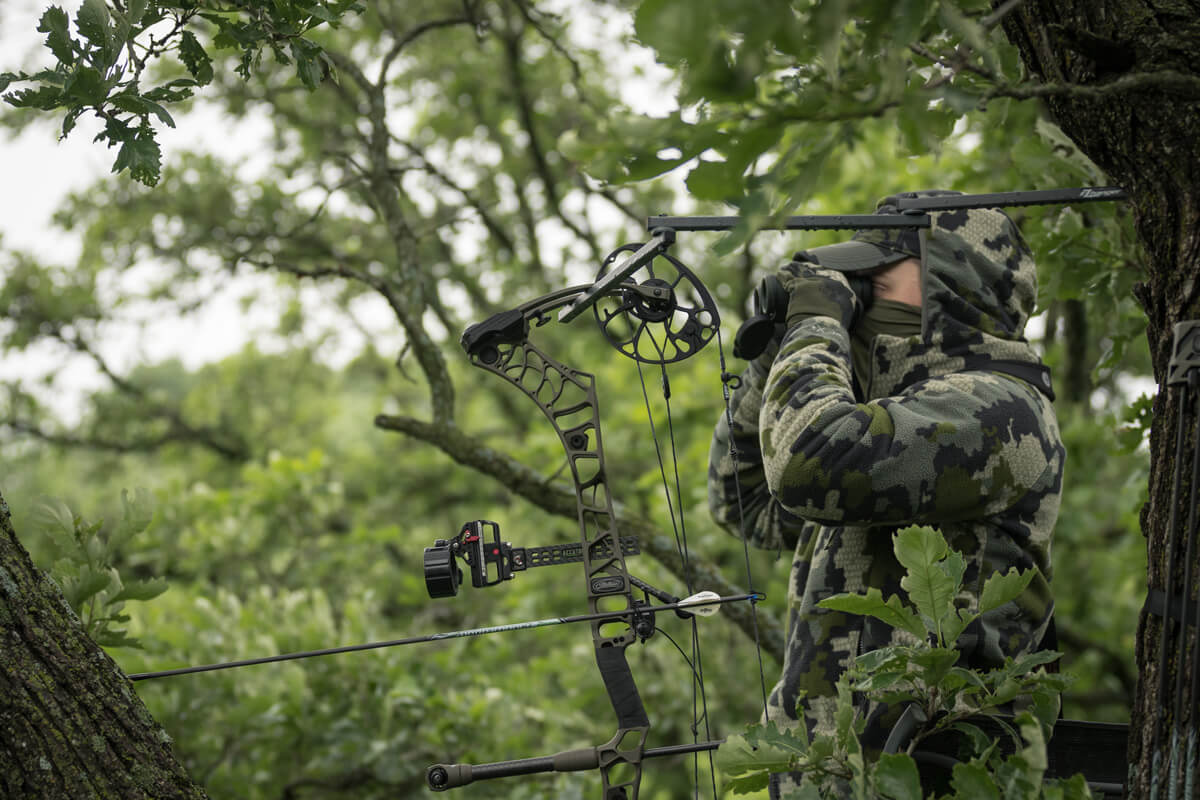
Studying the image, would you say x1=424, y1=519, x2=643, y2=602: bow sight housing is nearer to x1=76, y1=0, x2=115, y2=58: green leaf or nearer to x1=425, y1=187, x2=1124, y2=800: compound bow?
x1=425, y1=187, x2=1124, y2=800: compound bow

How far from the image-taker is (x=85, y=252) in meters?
9.56

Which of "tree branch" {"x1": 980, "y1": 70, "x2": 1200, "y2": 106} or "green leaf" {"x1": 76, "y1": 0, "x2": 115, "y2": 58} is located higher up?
"green leaf" {"x1": 76, "y1": 0, "x2": 115, "y2": 58}

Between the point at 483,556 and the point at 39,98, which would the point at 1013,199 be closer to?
the point at 483,556

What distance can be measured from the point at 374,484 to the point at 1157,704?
987 centimetres

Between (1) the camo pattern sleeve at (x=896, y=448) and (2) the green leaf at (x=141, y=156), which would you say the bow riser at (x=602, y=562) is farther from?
(2) the green leaf at (x=141, y=156)

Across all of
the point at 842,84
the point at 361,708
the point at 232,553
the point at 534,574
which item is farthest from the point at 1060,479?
the point at 534,574

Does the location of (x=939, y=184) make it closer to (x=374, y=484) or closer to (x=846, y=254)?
(x=846, y=254)

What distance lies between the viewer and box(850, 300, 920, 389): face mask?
220 centimetres

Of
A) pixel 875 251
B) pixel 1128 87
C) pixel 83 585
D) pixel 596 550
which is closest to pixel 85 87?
pixel 83 585

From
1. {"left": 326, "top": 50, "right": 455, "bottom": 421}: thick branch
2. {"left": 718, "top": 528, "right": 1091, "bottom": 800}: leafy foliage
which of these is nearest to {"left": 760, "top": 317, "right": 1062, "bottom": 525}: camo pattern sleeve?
{"left": 718, "top": 528, "right": 1091, "bottom": 800}: leafy foliage

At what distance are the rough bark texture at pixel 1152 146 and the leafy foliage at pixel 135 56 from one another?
1.33m

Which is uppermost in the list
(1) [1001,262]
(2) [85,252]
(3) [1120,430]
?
(2) [85,252]

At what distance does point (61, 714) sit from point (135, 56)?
1154 millimetres

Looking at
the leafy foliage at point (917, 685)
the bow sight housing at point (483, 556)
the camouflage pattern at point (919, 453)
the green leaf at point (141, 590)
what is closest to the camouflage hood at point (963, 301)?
the camouflage pattern at point (919, 453)
